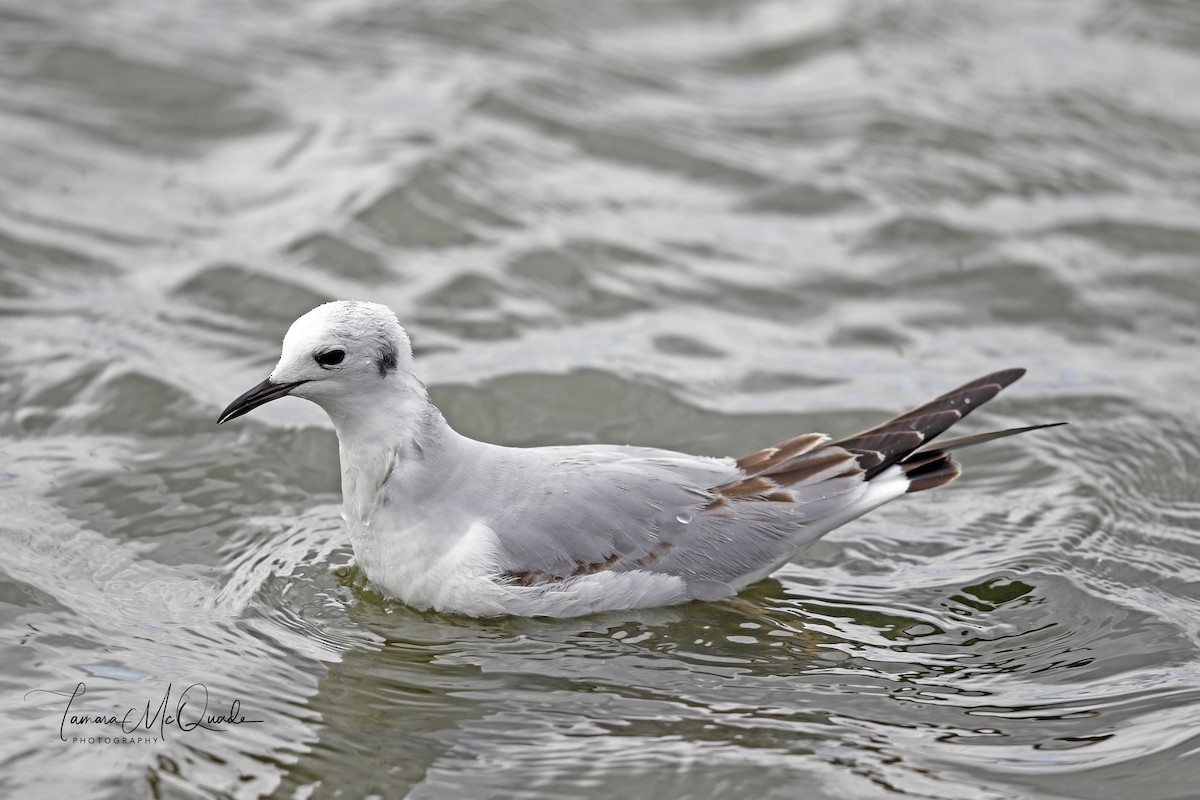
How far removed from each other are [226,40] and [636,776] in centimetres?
885

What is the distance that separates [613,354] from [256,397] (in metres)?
3.33

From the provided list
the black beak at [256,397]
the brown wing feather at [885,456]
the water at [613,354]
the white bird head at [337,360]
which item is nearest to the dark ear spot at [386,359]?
the white bird head at [337,360]

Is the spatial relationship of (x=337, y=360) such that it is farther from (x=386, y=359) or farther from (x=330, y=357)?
(x=386, y=359)

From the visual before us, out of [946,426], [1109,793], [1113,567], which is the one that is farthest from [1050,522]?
[1109,793]

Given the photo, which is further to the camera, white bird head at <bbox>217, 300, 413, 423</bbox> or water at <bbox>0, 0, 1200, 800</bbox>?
white bird head at <bbox>217, 300, 413, 423</bbox>

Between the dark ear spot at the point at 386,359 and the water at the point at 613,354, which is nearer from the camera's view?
the water at the point at 613,354

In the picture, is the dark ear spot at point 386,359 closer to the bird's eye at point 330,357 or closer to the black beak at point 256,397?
the bird's eye at point 330,357

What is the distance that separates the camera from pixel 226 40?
12.3m

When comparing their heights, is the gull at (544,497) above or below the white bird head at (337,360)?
below

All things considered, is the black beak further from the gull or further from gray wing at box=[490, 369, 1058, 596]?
gray wing at box=[490, 369, 1058, 596]

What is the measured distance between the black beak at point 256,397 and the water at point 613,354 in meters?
0.90

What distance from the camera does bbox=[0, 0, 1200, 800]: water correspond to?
5.68 m

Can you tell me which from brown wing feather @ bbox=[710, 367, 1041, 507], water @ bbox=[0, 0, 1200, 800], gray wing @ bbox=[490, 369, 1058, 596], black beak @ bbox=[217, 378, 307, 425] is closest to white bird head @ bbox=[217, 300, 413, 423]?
black beak @ bbox=[217, 378, 307, 425]

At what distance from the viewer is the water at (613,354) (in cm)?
568
